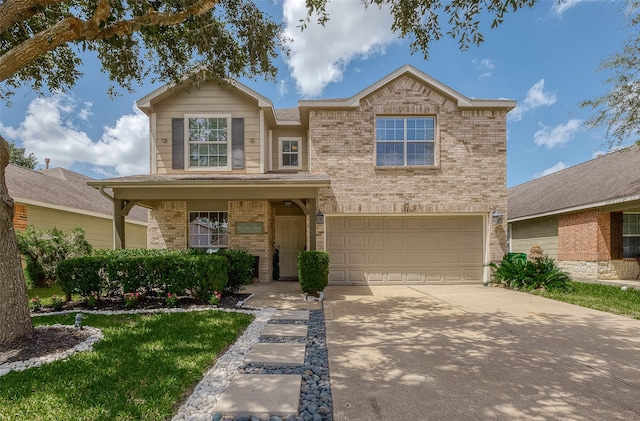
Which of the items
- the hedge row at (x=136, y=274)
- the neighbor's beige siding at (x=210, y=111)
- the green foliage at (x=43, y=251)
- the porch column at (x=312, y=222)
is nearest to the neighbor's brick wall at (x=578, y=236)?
the porch column at (x=312, y=222)

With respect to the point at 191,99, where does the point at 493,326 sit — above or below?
below

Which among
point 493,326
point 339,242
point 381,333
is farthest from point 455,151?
point 381,333

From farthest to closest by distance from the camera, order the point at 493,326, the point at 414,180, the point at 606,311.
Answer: the point at 414,180 < the point at 606,311 < the point at 493,326

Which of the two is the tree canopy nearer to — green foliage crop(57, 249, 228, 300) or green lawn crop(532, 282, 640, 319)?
green lawn crop(532, 282, 640, 319)

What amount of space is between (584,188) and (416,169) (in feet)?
25.9

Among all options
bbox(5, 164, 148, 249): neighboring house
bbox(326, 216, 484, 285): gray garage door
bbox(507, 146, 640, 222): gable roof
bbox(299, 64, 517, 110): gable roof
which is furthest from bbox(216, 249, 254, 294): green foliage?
bbox(507, 146, 640, 222): gable roof

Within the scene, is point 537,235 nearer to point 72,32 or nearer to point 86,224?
point 72,32

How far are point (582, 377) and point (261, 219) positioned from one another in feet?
27.6

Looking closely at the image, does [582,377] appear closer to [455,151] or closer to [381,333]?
[381,333]

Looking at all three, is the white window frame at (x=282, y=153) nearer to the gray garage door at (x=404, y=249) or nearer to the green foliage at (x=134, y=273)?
the gray garage door at (x=404, y=249)

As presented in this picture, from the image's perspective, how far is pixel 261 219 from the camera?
10.2 metres

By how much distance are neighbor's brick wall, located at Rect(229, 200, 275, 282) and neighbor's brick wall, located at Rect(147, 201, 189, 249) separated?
5.08ft

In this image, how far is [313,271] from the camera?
7453mm

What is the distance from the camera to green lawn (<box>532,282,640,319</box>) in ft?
21.4
